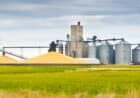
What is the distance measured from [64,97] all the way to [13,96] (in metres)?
2.66

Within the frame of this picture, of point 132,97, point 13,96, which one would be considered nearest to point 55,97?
point 13,96

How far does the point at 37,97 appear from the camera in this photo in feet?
87.8

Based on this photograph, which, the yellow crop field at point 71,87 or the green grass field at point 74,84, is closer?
the yellow crop field at point 71,87

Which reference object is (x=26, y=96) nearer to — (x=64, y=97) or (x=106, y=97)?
(x=64, y=97)

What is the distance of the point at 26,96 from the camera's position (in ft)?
90.2

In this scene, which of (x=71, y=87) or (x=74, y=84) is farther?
(x=74, y=84)

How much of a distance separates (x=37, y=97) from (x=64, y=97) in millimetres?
1396

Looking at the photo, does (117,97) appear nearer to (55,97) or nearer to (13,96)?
(55,97)

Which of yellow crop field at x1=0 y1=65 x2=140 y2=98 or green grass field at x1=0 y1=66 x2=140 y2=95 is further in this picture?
green grass field at x1=0 y1=66 x2=140 y2=95

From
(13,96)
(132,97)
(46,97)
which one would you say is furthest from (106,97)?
(13,96)

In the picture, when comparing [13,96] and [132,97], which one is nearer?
[132,97]

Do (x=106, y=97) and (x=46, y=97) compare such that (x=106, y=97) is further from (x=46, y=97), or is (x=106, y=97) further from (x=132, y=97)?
(x=46, y=97)

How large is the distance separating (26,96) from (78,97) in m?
2.78

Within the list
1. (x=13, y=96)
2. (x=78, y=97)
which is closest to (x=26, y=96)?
(x=13, y=96)
